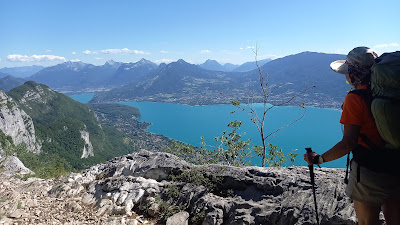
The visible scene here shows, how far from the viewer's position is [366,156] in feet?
7.18

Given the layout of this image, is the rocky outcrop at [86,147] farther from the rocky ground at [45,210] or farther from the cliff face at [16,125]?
the rocky ground at [45,210]

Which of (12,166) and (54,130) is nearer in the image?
(12,166)

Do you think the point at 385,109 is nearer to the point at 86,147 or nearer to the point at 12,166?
the point at 12,166

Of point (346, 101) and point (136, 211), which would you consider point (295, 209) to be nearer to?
point (346, 101)

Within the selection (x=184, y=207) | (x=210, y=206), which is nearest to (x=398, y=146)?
(x=210, y=206)

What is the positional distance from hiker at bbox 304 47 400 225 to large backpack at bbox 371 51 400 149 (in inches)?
5.4

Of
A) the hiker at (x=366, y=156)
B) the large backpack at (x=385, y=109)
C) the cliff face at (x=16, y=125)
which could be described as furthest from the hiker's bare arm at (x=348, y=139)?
the cliff face at (x=16, y=125)

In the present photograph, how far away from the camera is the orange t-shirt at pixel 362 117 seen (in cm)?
213

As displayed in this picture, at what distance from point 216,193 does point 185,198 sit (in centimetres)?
66

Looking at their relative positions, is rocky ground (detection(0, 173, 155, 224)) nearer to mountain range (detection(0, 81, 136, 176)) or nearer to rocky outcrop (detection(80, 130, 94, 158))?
mountain range (detection(0, 81, 136, 176))

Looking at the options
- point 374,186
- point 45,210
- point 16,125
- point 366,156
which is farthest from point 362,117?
point 16,125

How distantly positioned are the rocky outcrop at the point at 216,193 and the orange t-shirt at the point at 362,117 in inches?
73.6

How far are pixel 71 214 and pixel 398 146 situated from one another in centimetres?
515

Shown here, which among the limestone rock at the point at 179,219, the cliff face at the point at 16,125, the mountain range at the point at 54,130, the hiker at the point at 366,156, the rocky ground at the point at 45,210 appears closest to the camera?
the hiker at the point at 366,156
